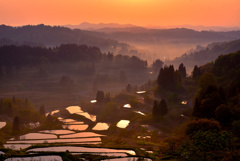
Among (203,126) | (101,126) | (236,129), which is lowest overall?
(101,126)

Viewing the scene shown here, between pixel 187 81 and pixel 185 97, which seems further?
pixel 187 81

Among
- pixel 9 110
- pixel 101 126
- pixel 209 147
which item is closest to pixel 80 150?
pixel 209 147

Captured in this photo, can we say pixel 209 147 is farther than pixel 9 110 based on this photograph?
No

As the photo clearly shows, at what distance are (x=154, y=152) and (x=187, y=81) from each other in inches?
4053

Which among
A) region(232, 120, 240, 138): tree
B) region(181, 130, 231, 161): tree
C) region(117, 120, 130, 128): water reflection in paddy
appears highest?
region(181, 130, 231, 161): tree

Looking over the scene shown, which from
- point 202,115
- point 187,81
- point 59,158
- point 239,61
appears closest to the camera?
point 59,158

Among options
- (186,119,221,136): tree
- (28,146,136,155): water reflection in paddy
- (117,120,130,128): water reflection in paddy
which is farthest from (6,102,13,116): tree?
(186,119,221,136): tree

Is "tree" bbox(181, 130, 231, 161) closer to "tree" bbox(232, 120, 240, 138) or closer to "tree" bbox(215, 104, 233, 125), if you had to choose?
"tree" bbox(232, 120, 240, 138)

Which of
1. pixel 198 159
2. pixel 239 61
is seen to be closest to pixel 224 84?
pixel 239 61

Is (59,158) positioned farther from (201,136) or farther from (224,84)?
(224,84)

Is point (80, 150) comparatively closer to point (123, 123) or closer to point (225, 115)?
→ point (225, 115)

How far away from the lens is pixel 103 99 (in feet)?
502

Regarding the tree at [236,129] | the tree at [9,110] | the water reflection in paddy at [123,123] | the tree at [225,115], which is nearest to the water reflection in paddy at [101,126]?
the water reflection in paddy at [123,123]

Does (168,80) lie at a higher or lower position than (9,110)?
higher
